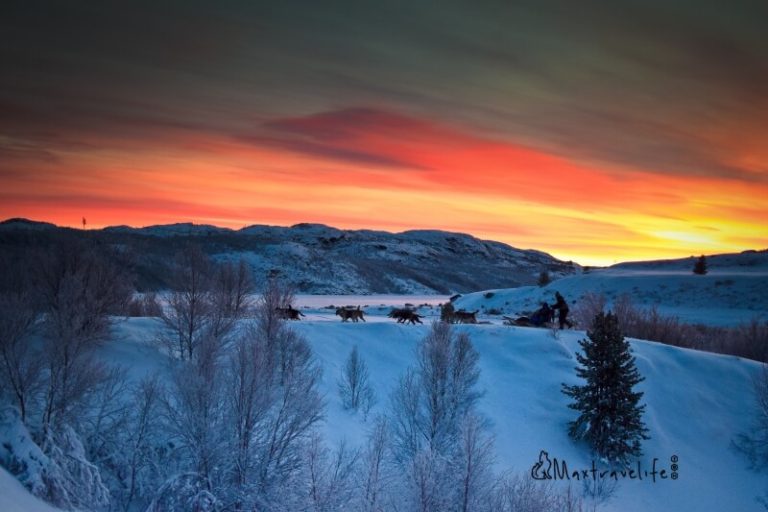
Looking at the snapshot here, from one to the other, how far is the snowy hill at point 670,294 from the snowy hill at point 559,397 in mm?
19781

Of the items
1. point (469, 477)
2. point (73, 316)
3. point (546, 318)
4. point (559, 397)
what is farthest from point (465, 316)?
point (73, 316)

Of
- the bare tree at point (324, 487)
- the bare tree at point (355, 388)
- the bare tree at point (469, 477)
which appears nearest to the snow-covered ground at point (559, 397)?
the bare tree at point (355, 388)

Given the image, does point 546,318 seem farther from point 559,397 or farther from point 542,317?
point 559,397

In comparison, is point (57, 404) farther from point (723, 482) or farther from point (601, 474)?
point (723, 482)

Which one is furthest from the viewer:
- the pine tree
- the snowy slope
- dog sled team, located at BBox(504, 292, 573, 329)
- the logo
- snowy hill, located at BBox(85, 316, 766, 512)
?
dog sled team, located at BBox(504, 292, 573, 329)

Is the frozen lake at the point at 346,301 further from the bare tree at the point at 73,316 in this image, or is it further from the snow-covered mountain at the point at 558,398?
the bare tree at the point at 73,316

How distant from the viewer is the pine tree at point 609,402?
882 inches

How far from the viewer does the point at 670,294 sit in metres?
54.5

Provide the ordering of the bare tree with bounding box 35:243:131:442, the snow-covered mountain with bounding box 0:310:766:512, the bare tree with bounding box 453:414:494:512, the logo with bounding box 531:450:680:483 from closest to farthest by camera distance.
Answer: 1. the bare tree with bounding box 453:414:494:512
2. the bare tree with bounding box 35:243:131:442
3. the snow-covered mountain with bounding box 0:310:766:512
4. the logo with bounding box 531:450:680:483

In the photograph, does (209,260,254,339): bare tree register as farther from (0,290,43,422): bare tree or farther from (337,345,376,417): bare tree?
(0,290,43,422): bare tree

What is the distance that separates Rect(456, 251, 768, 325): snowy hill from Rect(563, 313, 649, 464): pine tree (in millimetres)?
26127

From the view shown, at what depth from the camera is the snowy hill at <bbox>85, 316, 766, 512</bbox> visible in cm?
2109

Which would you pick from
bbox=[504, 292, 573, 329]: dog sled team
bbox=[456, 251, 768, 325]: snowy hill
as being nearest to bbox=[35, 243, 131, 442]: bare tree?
bbox=[504, 292, 573, 329]: dog sled team

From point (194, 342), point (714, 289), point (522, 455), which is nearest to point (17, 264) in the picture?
point (194, 342)
